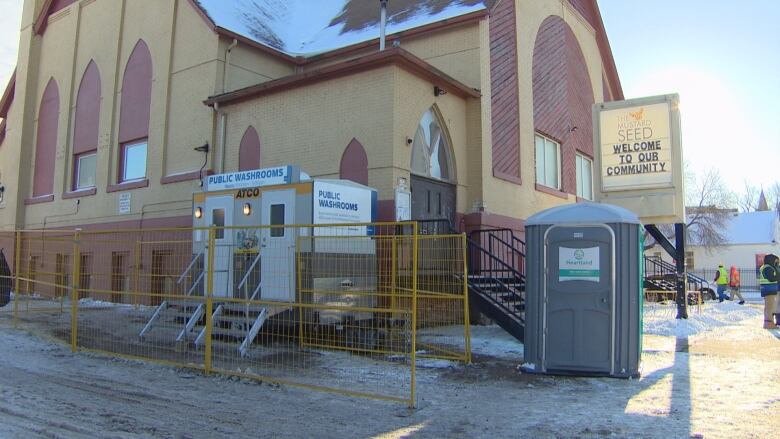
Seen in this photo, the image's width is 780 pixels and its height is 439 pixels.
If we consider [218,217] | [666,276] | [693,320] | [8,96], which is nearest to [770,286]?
[693,320]

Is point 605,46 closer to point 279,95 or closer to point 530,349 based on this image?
point 279,95

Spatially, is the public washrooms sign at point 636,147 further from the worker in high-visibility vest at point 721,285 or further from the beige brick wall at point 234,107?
the worker in high-visibility vest at point 721,285

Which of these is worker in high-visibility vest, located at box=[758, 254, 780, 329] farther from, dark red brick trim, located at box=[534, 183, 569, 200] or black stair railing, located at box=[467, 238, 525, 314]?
dark red brick trim, located at box=[534, 183, 569, 200]

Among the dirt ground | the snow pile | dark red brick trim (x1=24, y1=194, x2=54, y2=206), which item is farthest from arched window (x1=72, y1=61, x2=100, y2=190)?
the snow pile

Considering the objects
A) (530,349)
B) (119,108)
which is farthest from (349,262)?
(119,108)

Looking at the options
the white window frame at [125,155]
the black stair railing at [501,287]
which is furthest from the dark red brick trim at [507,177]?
the white window frame at [125,155]

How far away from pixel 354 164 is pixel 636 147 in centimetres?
733

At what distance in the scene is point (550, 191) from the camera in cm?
1911

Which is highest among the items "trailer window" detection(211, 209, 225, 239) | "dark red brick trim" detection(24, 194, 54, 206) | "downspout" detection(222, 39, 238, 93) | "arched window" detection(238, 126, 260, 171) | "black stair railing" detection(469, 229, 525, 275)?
"downspout" detection(222, 39, 238, 93)

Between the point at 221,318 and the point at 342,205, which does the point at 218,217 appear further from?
the point at 221,318

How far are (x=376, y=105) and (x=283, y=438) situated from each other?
358 inches

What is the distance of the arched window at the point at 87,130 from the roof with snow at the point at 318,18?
19.2ft

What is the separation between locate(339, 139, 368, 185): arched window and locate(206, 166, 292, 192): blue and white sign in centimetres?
222

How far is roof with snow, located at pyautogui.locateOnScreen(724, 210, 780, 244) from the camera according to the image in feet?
166
